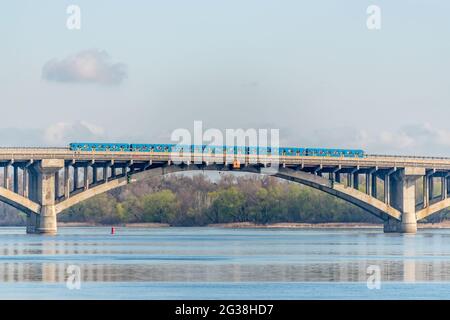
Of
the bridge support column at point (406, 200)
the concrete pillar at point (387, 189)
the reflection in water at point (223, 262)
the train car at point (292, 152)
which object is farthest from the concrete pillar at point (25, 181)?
the bridge support column at point (406, 200)

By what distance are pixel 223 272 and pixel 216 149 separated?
67.5 metres

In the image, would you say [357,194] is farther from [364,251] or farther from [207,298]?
[207,298]

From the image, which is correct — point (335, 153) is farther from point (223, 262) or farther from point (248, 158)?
point (223, 262)

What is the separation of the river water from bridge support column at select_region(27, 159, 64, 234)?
24439 mm

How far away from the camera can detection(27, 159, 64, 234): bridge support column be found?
426 feet

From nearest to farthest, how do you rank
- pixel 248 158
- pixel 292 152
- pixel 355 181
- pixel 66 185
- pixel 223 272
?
pixel 223 272, pixel 66 185, pixel 248 158, pixel 292 152, pixel 355 181

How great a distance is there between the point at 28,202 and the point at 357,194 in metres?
38.2

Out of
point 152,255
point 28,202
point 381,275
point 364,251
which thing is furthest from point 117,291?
point 28,202

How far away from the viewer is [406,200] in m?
149

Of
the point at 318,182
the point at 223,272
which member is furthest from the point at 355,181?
the point at 223,272

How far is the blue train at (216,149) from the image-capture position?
133875mm

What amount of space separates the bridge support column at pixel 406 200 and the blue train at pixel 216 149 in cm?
597

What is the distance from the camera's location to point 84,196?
131 metres

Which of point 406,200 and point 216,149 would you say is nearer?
point 216,149
